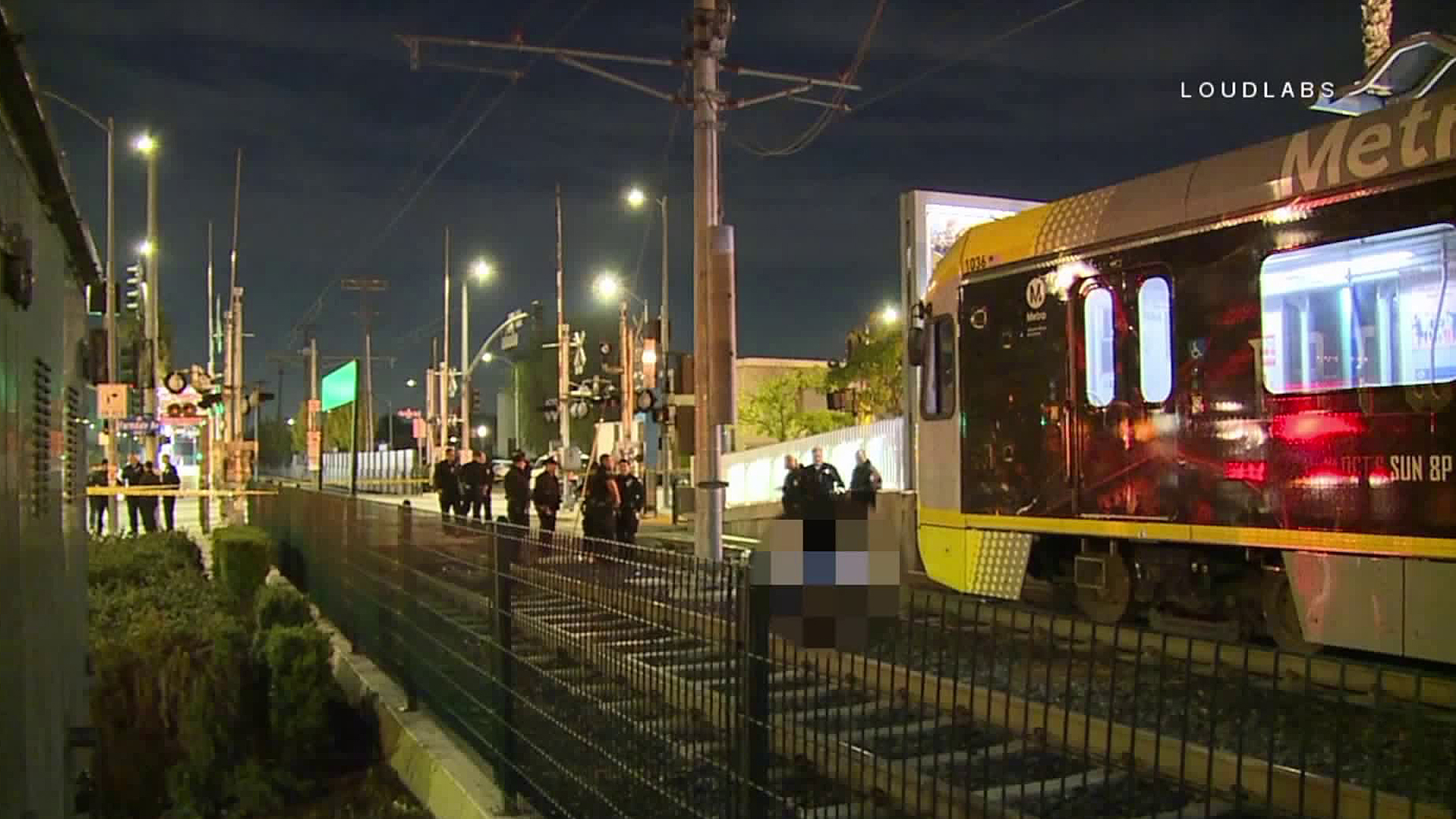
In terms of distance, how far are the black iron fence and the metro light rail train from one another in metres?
1.59

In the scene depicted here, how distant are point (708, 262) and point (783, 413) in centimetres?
3810

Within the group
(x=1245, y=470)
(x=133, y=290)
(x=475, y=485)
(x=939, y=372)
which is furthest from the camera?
(x=133, y=290)

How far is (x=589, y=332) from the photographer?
94.8 m

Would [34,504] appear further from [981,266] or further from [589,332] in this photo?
[589,332]

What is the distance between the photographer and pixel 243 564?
568 inches

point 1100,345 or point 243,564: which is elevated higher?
point 1100,345

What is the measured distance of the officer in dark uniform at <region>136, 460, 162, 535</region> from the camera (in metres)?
26.6

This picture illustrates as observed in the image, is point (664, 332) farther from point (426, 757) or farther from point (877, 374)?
point (426, 757)

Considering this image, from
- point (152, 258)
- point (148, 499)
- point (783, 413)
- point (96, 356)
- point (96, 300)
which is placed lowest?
point (148, 499)

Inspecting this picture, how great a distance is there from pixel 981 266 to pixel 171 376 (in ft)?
71.0

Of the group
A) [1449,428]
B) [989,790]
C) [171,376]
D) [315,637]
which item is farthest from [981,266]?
[171,376]

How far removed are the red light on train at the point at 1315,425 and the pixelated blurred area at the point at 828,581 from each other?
16.7 feet

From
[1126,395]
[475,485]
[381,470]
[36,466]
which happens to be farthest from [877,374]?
[36,466]

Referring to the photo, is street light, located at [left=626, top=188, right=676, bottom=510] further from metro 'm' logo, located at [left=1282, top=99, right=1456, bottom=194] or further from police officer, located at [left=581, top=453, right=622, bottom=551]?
metro 'm' logo, located at [left=1282, top=99, right=1456, bottom=194]
